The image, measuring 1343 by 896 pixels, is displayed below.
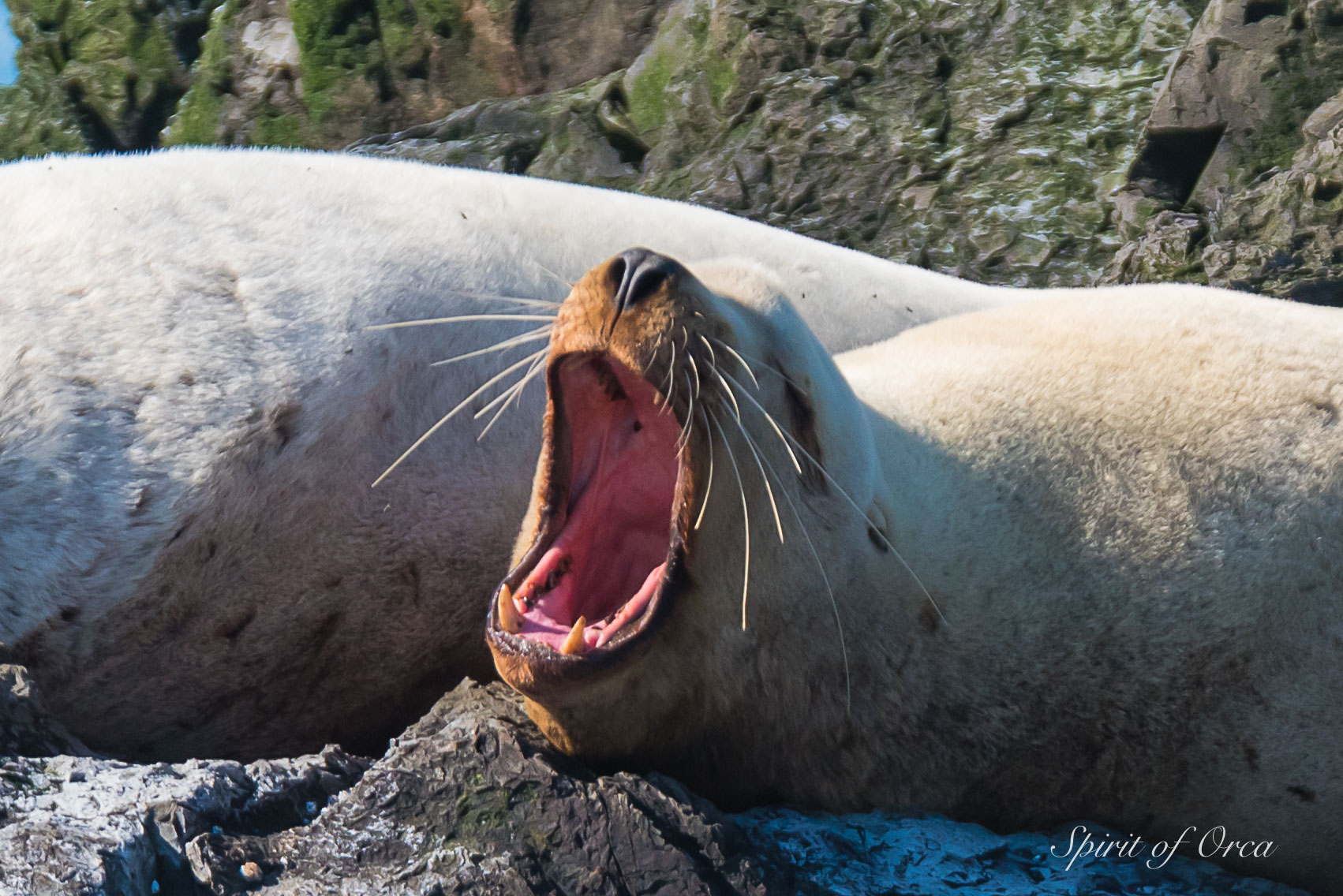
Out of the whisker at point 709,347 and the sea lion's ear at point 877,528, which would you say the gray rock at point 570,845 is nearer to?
the sea lion's ear at point 877,528

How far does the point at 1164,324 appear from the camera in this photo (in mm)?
3102

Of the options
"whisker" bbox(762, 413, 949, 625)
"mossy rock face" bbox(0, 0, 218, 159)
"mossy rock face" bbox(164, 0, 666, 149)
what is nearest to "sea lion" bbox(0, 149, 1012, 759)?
"whisker" bbox(762, 413, 949, 625)

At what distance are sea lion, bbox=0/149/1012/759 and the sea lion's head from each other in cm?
36

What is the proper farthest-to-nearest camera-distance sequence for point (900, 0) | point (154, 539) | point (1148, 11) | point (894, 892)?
point (900, 0) → point (1148, 11) → point (154, 539) → point (894, 892)

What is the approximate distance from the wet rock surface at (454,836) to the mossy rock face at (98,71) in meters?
13.1

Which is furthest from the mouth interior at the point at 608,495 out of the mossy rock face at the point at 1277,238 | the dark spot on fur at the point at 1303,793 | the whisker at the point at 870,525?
the mossy rock face at the point at 1277,238

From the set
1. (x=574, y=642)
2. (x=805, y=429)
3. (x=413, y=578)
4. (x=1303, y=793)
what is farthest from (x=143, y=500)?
(x=1303, y=793)

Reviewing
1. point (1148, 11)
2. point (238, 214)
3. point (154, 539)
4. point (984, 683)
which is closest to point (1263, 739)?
point (984, 683)

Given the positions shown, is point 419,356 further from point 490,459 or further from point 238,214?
point 238,214

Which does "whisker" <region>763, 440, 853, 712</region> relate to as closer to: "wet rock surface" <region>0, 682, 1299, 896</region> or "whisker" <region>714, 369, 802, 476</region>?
"whisker" <region>714, 369, 802, 476</region>

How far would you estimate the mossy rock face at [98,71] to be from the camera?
45.2 feet

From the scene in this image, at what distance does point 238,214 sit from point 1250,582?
2.40 metres

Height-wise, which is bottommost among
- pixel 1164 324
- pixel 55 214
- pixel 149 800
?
pixel 149 800

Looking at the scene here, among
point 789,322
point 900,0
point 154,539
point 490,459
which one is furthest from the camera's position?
point 900,0
